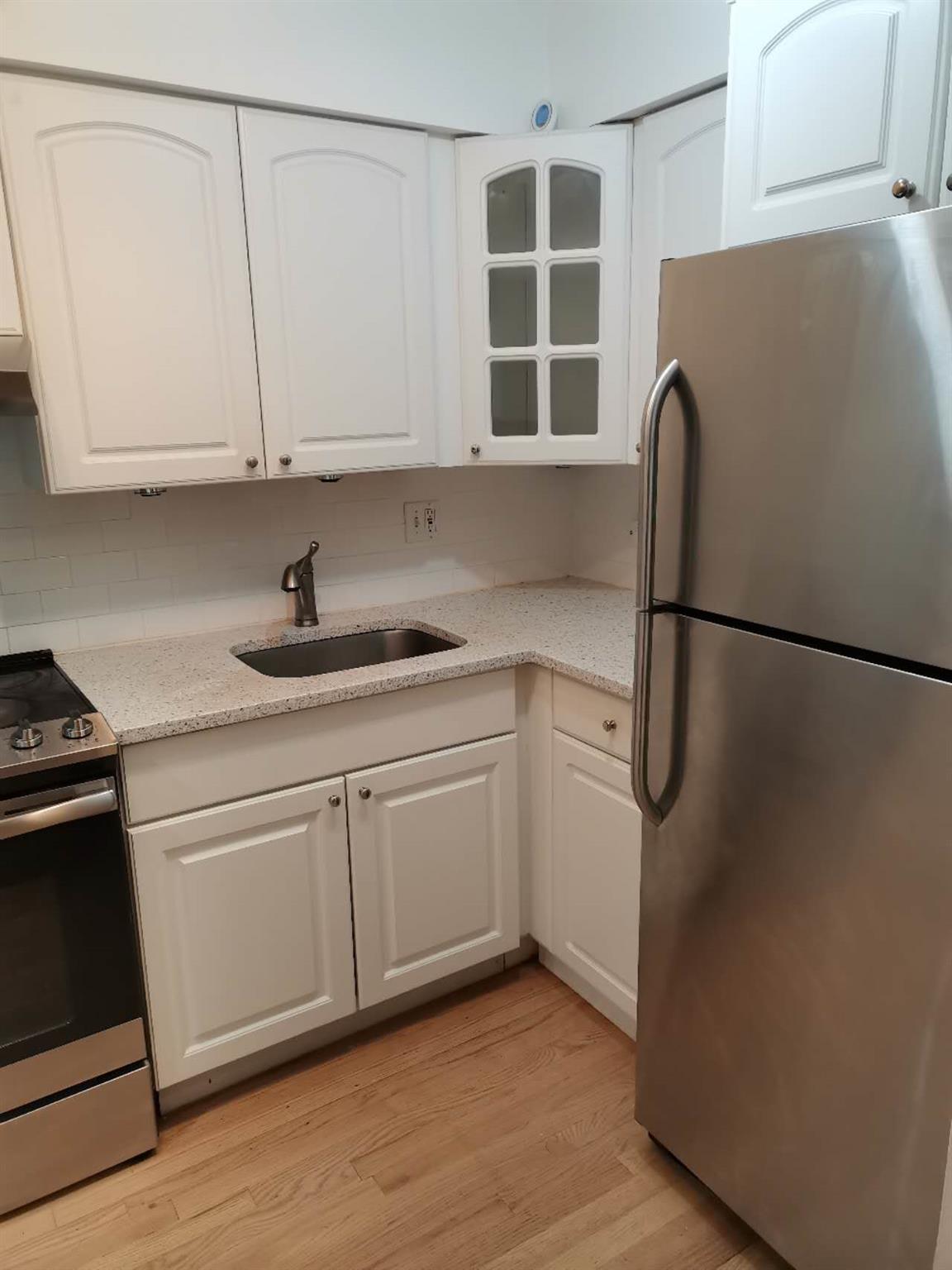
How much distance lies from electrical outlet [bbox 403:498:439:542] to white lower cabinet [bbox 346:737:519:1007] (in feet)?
2.47

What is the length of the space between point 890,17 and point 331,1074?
2.27 meters

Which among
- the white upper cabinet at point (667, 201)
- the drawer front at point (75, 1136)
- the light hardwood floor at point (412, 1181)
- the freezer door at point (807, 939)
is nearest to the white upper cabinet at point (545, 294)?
the white upper cabinet at point (667, 201)

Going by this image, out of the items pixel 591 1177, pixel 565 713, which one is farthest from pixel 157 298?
pixel 591 1177

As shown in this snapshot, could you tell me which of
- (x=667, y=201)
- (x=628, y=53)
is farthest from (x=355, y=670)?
(x=628, y=53)

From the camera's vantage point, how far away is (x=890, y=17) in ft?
4.35

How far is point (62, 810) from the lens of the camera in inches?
62.4

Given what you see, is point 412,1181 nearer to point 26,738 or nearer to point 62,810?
point 62,810

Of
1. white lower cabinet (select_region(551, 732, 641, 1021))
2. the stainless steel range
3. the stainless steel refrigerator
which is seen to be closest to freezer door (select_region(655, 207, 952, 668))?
the stainless steel refrigerator

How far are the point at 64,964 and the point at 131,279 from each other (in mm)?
1350

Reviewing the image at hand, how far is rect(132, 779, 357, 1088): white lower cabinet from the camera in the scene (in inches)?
71.3

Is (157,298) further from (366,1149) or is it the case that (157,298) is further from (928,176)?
(366,1149)

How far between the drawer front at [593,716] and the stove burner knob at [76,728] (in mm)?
1007

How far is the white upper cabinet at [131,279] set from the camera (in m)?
1.74

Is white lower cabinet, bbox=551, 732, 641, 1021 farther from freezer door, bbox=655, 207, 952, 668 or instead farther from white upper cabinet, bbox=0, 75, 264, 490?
white upper cabinet, bbox=0, 75, 264, 490
